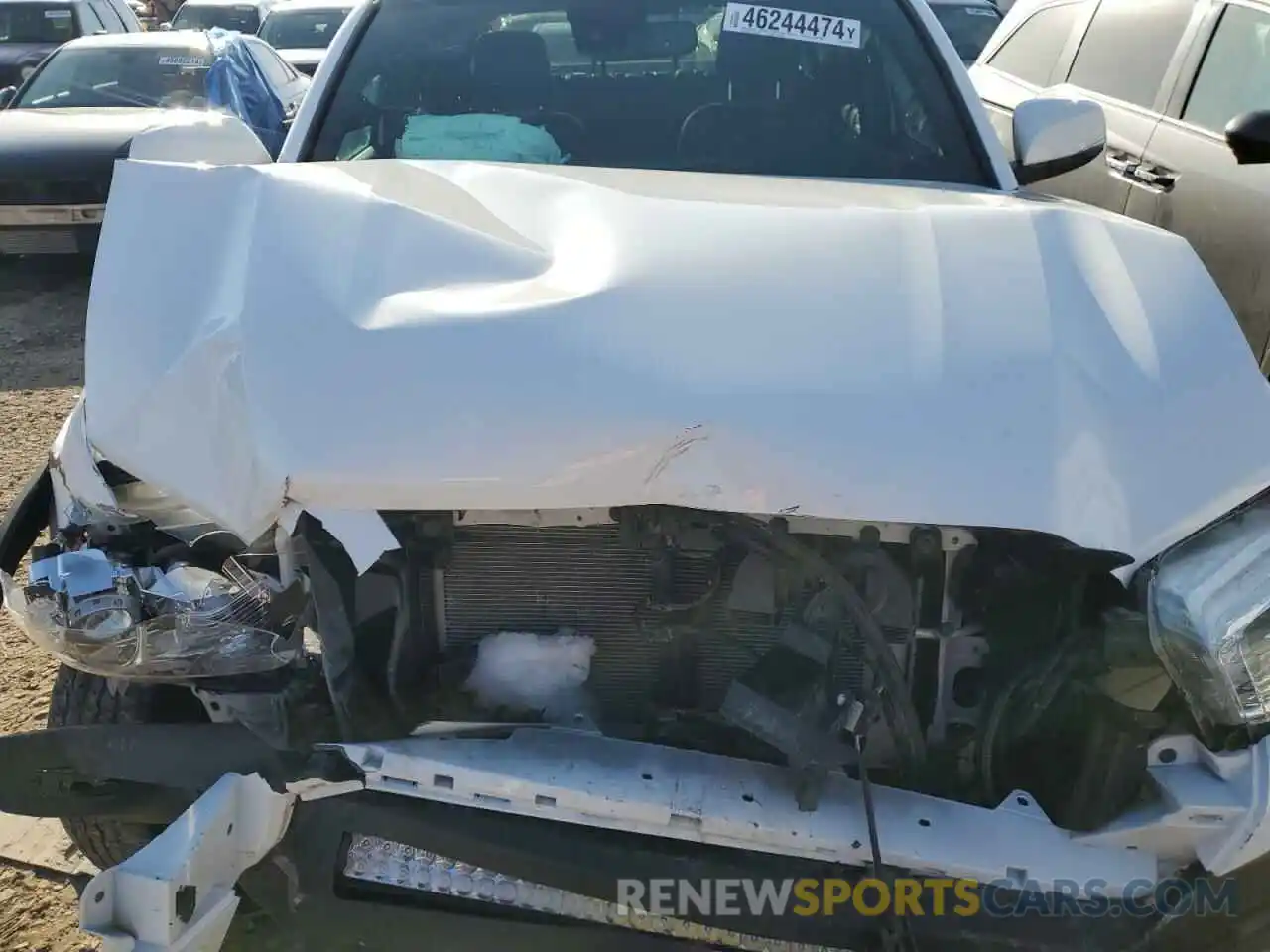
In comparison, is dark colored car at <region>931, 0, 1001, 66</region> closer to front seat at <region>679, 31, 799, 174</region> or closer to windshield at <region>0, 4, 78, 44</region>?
front seat at <region>679, 31, 799, 174</region>

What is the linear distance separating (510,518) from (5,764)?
0.93 m

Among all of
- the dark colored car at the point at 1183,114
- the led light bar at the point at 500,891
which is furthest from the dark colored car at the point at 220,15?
the led light bar at the point at 500,891

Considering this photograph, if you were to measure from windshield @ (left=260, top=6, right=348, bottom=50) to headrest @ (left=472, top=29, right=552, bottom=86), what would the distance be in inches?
433


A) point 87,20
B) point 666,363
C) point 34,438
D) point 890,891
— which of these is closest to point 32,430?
point 34,438

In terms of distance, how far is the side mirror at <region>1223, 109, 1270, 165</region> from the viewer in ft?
13.5

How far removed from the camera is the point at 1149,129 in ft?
16.8

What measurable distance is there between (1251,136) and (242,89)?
6.80m

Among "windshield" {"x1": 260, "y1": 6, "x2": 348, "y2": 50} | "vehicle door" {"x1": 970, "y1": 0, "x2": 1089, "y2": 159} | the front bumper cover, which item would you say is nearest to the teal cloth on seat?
the front bumper cover

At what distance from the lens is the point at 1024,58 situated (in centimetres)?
634

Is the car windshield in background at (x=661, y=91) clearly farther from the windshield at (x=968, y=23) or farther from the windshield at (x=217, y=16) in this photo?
the windshield at (x=217, y=16)

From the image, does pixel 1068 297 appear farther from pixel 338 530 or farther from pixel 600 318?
pixel 338 530

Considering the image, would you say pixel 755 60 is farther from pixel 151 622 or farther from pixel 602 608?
pixel 151 622

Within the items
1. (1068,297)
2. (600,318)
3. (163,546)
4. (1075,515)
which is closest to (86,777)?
(163,546)

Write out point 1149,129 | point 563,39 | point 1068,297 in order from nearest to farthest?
point 1068,297
point 563,39
point 1149,129
